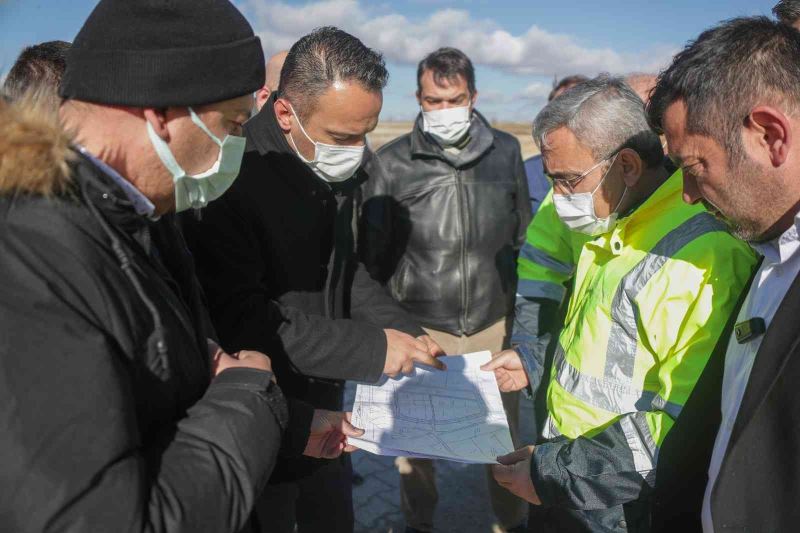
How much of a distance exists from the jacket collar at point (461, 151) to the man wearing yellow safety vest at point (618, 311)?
167cm

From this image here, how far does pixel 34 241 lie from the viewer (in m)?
1.05

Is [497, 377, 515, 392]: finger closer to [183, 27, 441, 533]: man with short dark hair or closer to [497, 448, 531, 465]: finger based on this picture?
[183, 27, 441, 533]: man with short dark hair

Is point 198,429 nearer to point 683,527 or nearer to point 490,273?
point 683,527

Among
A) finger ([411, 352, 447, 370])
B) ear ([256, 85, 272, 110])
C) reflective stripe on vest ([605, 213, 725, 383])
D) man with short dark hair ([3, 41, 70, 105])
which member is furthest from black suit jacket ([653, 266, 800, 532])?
ear ([256, 85, 272, 110])

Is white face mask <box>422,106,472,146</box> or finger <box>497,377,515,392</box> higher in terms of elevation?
white face mask <box>422,106,472,146</box>

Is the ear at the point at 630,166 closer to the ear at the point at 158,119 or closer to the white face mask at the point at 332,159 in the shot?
the white face mask at the point at 332,159

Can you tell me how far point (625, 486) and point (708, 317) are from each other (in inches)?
21.2

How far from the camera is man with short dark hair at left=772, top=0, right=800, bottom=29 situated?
247cm

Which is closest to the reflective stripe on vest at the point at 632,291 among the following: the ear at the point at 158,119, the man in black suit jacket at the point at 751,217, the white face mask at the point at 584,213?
the man in black suit jacket at the point at 751,217

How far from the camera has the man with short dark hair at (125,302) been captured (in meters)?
0.97

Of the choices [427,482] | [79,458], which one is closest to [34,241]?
[79,458]

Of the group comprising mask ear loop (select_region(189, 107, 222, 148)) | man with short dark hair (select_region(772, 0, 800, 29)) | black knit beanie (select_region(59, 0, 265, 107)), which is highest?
man with short dark hair (select_region(772, 0, 800, 29))

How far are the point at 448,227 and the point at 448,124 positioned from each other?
706 mm

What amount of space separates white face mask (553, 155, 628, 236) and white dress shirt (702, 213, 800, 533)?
2.07 ft
